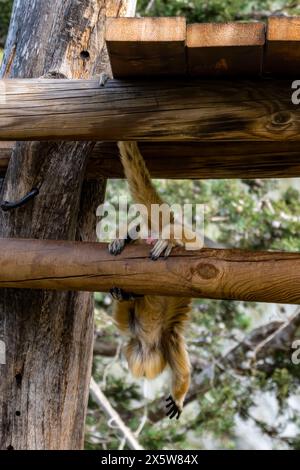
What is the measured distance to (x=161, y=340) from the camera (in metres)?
3.64

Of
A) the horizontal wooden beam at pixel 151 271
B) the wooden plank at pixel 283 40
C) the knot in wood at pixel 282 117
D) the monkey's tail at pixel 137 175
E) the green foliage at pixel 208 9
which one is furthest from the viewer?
the green foliage at pixel 208 9

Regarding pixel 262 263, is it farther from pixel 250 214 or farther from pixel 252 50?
pixel 250 214

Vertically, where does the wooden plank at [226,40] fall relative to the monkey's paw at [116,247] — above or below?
above

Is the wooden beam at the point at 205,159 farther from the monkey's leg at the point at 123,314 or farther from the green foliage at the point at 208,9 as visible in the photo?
the green foliage at the point at 208,9

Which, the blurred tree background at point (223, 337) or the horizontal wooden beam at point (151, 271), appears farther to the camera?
the blurred tree background at point (223, 337)

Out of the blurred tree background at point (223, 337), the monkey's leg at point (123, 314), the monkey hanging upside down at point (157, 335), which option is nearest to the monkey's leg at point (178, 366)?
the monkey hanging upside down at point (157, 335)

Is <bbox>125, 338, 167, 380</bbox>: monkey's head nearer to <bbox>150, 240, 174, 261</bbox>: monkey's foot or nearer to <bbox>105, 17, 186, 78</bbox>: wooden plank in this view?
<bbox>150, 240, 174, 261</bbox>: monkey's foot

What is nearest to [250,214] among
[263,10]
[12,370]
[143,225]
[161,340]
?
[263,10]

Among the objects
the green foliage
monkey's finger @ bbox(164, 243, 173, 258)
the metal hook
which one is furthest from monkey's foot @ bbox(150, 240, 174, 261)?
the green foliage

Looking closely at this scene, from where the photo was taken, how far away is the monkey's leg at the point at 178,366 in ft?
11.9

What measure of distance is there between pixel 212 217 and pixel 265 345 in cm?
126

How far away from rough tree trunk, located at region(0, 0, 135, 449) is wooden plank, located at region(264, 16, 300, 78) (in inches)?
41.8

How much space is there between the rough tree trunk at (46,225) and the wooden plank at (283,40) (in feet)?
3.49

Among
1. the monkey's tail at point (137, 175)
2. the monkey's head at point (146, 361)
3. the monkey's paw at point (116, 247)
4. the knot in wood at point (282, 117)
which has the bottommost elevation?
the monkey's head at point (146, 361)
